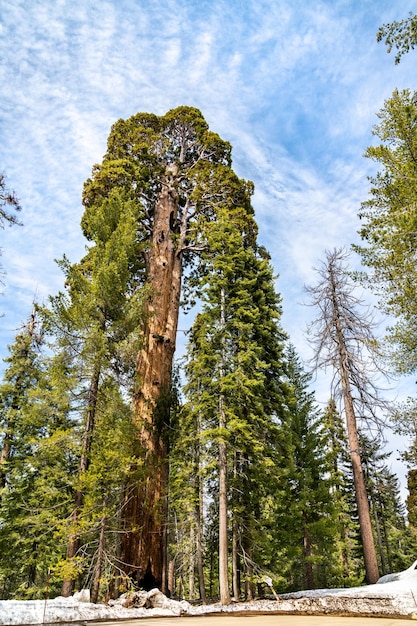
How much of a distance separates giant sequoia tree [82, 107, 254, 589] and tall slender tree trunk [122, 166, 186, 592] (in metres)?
0.02

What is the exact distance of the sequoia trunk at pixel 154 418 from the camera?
10305mm

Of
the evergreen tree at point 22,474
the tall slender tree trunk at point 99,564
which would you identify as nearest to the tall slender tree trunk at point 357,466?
the tall slender tree trunk at point 99,564

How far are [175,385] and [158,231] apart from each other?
605 centimetres

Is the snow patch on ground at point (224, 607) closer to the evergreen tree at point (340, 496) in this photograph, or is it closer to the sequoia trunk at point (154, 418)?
the sequoia trunk at point (154, 418)

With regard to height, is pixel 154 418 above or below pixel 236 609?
above

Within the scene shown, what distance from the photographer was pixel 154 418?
1173cm

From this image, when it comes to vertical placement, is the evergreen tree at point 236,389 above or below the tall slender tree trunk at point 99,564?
above

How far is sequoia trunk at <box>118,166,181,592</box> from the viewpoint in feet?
33.8

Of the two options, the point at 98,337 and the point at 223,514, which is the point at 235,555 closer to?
the point at 223,514

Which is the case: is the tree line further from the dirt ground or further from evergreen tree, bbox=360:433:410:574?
evergreen tree, bbox=360:433:410:574

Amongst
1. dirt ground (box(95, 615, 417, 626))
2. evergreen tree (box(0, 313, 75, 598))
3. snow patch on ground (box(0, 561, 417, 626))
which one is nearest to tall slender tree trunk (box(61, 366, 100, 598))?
snow patch on ground (box(0, 561, 417, 626))

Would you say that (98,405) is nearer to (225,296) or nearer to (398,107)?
(225,296)

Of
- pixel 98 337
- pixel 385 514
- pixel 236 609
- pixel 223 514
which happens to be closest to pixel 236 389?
pixel 223 514

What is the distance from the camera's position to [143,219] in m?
16.8
